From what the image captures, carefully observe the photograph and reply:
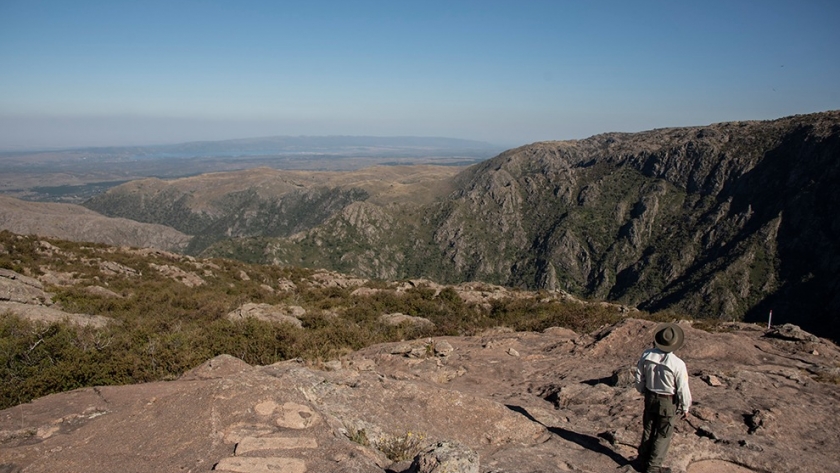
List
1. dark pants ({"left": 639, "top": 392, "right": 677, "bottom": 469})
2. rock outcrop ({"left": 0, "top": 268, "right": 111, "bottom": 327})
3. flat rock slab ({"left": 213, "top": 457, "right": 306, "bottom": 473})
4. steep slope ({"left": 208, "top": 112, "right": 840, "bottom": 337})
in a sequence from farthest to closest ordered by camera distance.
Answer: steep slope ({"left": 208, "top": 112, "right": 840, "bottom": 337})
rock outcrop ({"left": 0, "top": 268, "right": 111, "bottom": 327})
dark pants ({"left": 639, "top": 392, "right": 677, "bottom": 469})
flat rock slab ({"left": 213, "top": 457, "right": 306, "bottom": 473})

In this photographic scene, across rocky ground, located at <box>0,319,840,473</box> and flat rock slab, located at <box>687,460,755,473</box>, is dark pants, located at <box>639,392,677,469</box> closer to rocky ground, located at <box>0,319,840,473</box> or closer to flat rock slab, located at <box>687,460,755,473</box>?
rocky ground, located at <box>0,319,840,473</box>

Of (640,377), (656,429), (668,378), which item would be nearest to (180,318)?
(640,377)

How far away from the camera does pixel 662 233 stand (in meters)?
160

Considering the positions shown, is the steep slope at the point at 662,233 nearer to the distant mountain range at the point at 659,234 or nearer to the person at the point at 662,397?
the distant mountain range at the point at 659,234

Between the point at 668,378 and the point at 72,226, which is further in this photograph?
the point at 72,226

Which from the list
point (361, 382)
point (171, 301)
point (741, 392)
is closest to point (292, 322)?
point (171, 301)

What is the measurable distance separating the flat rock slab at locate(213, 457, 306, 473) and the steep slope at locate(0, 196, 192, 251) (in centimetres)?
12258

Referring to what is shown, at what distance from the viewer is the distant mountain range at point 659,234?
12062 cm

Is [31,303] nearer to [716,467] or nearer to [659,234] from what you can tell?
[716,467]

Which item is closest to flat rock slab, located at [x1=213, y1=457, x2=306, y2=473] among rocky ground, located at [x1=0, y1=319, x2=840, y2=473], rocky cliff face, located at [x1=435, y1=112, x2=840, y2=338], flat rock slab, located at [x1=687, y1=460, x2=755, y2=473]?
rocky ground, located at [x1=0, y1=319, x2=840, y2=473]

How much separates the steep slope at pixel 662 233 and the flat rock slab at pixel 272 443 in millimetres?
122111

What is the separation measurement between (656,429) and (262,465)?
6.00 m

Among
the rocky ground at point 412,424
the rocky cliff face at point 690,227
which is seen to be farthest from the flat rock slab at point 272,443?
the rocky cliff face at point 690,227

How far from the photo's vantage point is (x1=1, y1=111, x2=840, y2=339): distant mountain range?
396ft
